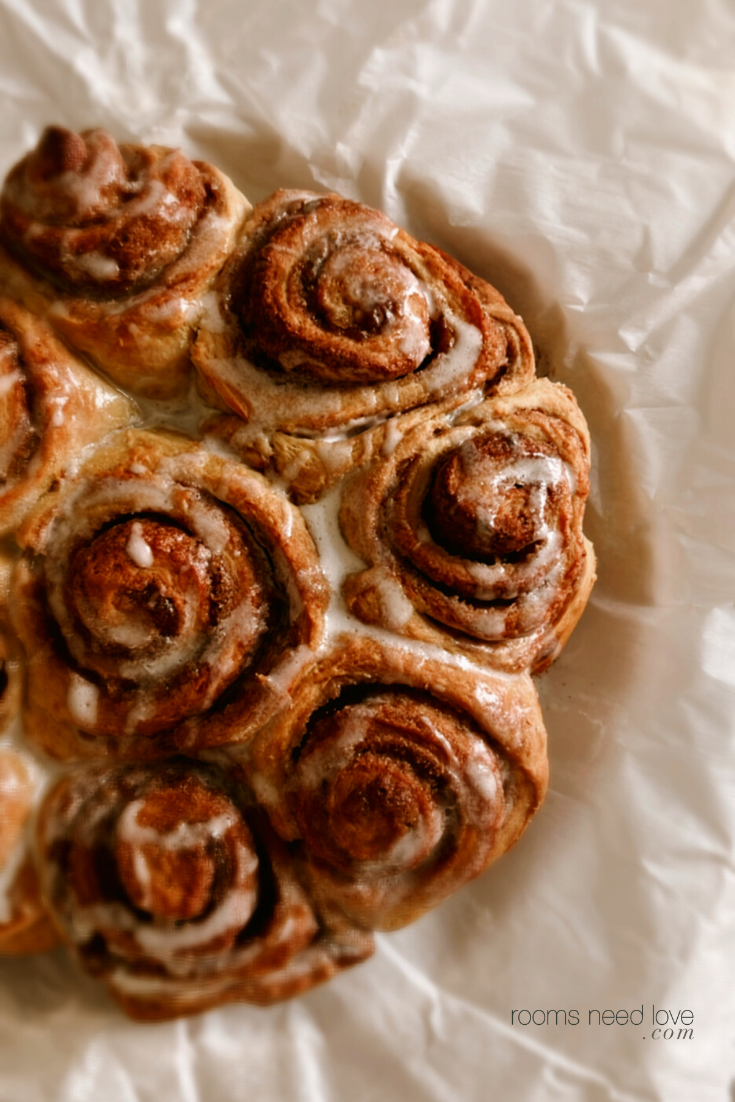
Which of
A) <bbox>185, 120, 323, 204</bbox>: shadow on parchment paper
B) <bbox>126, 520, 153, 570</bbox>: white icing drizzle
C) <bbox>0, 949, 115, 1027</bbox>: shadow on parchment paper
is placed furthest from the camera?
<bbox>185, 120, 323, 204</bbox>: shadow on parchment paper

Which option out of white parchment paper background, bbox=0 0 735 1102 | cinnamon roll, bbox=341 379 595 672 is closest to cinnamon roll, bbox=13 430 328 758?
cinnamon roll, bbox=341 379 595 672

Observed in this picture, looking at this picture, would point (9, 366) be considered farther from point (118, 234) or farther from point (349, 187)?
point (349, 187)

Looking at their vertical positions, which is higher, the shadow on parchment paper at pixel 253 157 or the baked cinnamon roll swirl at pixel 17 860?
the shadow on parchment paper at pixel 253 157

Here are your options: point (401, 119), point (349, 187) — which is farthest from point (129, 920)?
point (401, 119)

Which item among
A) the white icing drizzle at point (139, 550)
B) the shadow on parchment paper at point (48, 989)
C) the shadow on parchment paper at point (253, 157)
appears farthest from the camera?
the shadow on parchment paper at point (253, 157)

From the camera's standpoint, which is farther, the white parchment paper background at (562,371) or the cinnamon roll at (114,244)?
the white parchment paper background at (562,371)

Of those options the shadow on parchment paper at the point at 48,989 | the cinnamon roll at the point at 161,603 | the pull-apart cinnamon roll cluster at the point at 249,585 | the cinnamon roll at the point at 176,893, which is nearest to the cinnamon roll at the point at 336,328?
the pull-apart cinnamon roll cluster at the point at 249,585

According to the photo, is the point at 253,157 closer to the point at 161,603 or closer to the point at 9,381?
the point at 9,381

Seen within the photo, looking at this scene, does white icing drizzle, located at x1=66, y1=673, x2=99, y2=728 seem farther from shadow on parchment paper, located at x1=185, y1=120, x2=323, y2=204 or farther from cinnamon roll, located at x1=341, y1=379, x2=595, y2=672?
shadow on parchment paper, located at x1=185, y1=120, x2=323, y2=204

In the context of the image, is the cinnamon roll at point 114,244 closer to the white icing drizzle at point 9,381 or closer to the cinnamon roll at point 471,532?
the white icing drizzle at point 9,381
